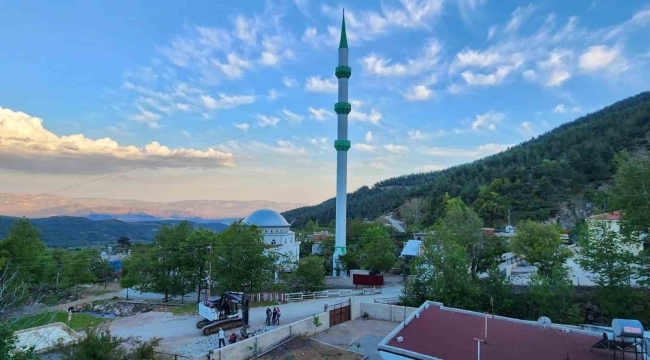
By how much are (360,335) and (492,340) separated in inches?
290

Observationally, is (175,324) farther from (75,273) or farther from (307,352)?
(75,273)

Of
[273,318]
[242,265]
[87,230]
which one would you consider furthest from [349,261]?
[87,230]

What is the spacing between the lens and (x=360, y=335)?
18.8 meters

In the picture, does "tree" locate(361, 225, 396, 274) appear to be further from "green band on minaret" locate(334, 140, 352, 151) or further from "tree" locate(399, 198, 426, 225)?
"tree" locate(399, 198, 426, 225)

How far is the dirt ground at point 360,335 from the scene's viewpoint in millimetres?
16866

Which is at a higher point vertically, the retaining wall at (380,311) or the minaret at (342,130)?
the minaret at (342,130)

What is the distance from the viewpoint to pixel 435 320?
15594 millimetres

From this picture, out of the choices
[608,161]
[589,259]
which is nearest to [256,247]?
[589,259]

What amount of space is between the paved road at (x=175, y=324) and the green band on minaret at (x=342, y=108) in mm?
26104

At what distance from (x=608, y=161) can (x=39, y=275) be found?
9114cm

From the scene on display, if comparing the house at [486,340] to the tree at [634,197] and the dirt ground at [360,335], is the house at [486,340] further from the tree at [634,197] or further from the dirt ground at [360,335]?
the tree at [634,197]

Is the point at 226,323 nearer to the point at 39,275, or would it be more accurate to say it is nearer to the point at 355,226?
the point at 39,275

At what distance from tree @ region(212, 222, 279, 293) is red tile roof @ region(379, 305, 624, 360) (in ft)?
50.7

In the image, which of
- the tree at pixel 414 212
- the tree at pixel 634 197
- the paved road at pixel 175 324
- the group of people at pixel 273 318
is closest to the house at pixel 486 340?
the group of people at pixel 273 318
